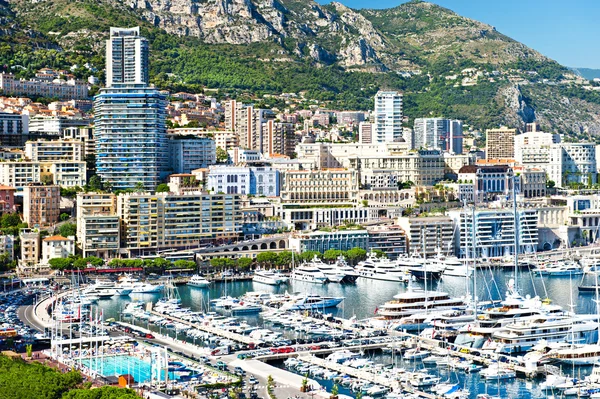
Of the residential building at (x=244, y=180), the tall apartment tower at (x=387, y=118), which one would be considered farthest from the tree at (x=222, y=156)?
the tall apartment tower at (x=387, y=118)

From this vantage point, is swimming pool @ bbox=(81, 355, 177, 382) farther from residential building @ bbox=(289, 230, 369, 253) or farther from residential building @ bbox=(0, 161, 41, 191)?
residential building @ bbox=(0, 161, 41, 191)

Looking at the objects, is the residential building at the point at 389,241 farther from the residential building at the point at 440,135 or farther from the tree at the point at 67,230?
the residential building at the point at 440,135

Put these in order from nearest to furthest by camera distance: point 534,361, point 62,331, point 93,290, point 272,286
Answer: point 534,361 < point 62,331 < point 93,290 < point 272,286

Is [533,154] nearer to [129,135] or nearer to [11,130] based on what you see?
[129,135]

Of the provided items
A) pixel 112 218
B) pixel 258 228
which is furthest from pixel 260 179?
pixel 112 218

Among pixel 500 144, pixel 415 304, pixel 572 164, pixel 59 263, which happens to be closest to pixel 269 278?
pixel 59 263

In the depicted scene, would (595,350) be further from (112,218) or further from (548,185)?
(548,185)
